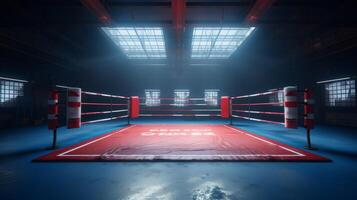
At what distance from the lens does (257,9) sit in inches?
154

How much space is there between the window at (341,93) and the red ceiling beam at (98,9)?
Result: 32.3 ft

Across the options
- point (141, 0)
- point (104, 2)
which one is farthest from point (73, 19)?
point (141, 0)

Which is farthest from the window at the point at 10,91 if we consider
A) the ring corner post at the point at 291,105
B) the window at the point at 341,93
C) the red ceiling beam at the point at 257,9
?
the window at the point at 341,93

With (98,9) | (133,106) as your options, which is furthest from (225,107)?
(98,9)

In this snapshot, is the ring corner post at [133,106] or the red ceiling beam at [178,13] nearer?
the red ceiling beam at [178,13]

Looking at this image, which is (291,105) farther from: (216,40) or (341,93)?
(341,93)

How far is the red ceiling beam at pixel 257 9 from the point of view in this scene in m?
3.59

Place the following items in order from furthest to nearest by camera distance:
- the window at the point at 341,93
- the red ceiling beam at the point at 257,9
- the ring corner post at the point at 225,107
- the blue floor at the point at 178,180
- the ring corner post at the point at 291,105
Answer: the ring corner post at the point at 225,107, the window at the point at 341,93, the red ceiling beam at the point at 257,9, the ring corner post at the point at 291,105, the blue floor at the point at 178,180

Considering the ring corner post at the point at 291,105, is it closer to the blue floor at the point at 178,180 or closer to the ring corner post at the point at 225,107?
the blue floor at the point at 178,180

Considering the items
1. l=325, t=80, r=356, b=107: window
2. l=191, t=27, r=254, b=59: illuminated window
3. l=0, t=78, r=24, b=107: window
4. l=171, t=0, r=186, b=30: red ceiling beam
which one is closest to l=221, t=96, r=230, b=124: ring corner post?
l=191, t=27, r=254, b=59: illuminated window

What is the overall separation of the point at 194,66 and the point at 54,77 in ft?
28.7

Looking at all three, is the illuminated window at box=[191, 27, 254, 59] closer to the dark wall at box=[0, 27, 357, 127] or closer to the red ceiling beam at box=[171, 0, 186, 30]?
the dark wall at box=[0, 27, 357, 127]

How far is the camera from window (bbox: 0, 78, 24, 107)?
727cm

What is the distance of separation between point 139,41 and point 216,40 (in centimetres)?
400
